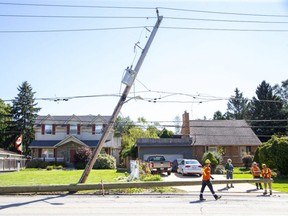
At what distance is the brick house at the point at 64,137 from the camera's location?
47.9 m

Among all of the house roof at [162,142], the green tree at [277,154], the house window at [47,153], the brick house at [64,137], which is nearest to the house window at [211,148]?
the house roof at [162,142]

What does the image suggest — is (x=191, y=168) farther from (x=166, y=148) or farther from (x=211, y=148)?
(x=211, y=148)

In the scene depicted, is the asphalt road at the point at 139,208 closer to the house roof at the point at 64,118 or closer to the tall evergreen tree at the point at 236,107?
the house roof at the point at 64,118

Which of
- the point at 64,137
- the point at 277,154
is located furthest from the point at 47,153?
the point at 277,154

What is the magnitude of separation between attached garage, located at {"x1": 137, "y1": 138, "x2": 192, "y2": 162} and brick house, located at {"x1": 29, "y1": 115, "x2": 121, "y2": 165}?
9702 mm

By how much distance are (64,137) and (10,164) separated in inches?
352

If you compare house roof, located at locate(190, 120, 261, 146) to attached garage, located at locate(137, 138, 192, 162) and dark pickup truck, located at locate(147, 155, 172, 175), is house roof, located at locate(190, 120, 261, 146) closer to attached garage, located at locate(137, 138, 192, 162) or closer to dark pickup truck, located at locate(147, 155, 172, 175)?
attached garage, located at locate(137, 138, 192, 162)

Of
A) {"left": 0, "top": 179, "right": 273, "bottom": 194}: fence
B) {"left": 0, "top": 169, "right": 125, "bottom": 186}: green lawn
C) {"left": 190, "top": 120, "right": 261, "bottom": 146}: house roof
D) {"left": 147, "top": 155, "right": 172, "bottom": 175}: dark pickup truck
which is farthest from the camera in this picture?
{"left": 190, "top": 120, "right": 261, "bottom": 146}: house roof

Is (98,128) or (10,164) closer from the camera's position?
(10,164)

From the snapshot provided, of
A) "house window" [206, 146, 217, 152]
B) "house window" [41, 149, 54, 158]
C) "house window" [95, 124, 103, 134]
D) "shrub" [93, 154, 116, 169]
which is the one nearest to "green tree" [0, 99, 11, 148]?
"house window" [41, 149, 54, 158]

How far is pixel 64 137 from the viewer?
50.2 metres

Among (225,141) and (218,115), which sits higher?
(218,115)

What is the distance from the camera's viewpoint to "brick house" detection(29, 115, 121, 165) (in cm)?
4788

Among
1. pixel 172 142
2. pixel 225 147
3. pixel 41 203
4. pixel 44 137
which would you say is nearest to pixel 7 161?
pixel 44 137
